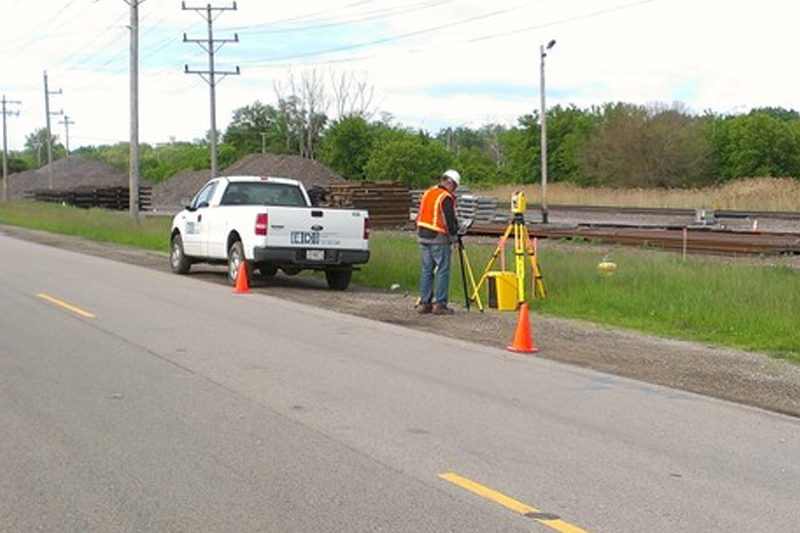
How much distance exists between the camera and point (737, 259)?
2311 cm

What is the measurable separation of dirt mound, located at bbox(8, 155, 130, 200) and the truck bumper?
3889 inches

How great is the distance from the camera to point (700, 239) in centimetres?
2670

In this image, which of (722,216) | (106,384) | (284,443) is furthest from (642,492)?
(722,216)

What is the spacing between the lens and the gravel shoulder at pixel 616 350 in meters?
9.72

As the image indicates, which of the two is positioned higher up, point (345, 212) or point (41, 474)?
point (345, 212)

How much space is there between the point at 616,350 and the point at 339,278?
811 centimetres

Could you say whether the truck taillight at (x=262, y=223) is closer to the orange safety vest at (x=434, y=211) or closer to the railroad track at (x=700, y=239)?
the orange safety vest at (x=434, y=211)

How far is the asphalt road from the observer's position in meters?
5.65

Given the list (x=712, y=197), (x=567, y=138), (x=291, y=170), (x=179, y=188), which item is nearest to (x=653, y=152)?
(x=567, y=138)

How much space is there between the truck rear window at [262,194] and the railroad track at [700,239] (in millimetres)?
10261

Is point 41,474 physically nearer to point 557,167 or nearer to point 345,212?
point 345,212

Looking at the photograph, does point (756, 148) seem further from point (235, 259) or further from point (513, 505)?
point (513, 505)

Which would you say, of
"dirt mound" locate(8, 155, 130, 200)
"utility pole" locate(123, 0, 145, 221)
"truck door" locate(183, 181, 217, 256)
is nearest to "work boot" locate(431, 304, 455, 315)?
"truck door" locate(183, 181, 217, 256)

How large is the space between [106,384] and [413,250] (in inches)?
531
